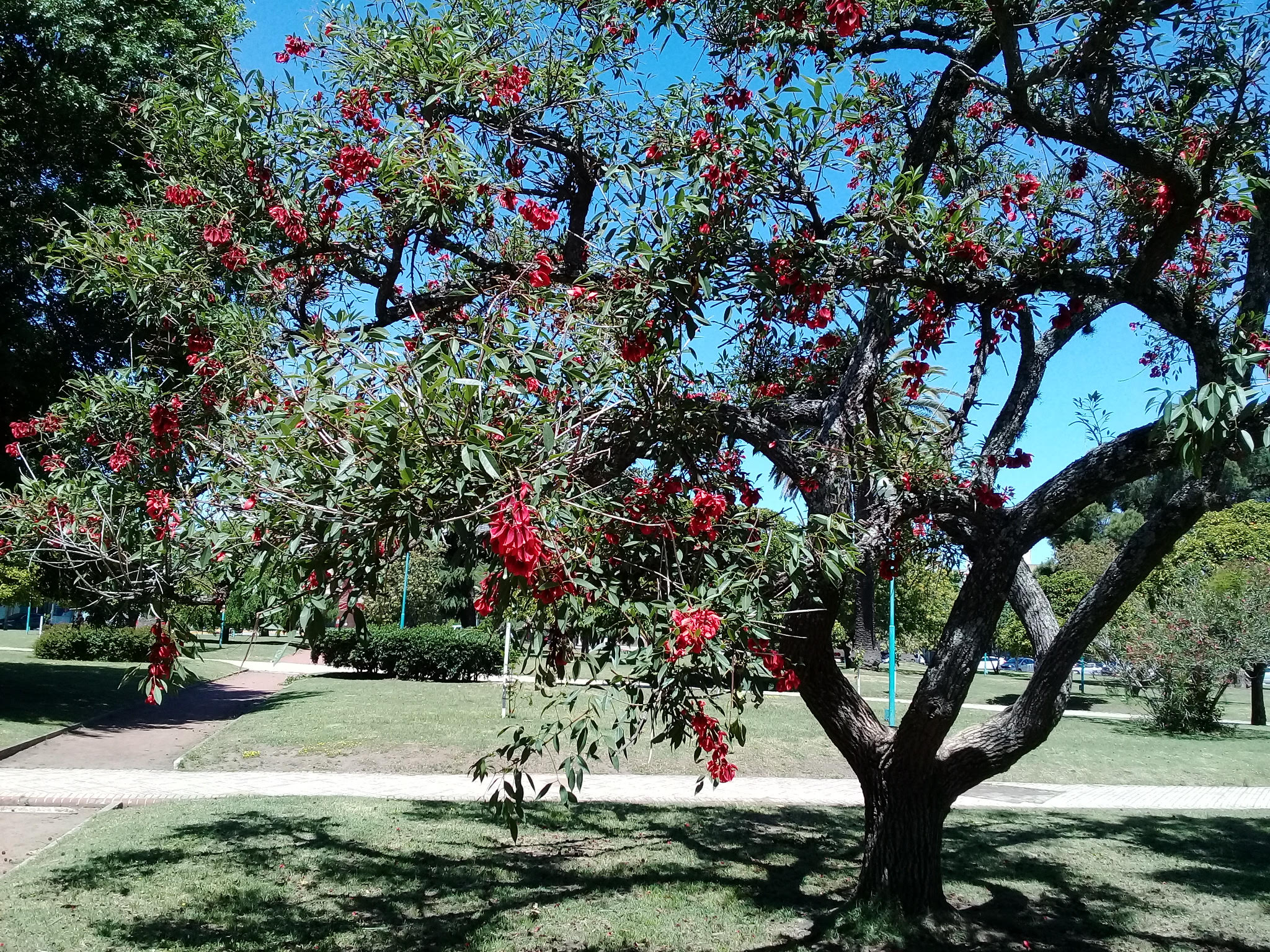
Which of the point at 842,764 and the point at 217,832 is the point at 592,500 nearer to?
the point at 217,832

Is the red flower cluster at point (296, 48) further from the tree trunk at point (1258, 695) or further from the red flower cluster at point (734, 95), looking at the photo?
the tree trunk at point (1258, 695)

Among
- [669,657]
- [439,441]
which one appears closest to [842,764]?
[669,657]

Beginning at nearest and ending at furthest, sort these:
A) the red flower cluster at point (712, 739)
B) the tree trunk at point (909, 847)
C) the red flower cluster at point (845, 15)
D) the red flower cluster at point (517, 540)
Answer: the red flower cluster at point (517, 540) → the red flower cluster at point (712, 739) → the red flower cluster at point (845, 15) → the tree trunk at point (909, 847)

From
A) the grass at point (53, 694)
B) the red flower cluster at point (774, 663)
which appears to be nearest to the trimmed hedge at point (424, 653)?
the grass at point (53, 694)

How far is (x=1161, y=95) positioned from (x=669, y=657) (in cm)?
470

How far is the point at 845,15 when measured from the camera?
4289 mm

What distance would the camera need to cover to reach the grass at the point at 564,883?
5.70 metres

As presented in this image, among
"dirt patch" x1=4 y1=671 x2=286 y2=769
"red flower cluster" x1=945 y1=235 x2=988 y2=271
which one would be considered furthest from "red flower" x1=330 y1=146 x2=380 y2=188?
"dirt patch" x1=4 y1=671 x2=286 y2=769

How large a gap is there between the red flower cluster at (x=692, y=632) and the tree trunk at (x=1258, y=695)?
74.8 ft

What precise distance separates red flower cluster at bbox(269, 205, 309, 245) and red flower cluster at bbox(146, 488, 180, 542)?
2.12m

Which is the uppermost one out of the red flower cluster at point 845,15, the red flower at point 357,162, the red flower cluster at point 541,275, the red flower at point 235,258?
the red flower cluster at point 845,15

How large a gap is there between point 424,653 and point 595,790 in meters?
13.3

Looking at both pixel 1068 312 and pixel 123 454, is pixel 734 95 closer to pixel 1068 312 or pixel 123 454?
pixel 1068 312

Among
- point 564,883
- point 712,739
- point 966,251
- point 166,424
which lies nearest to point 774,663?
point 712,739
